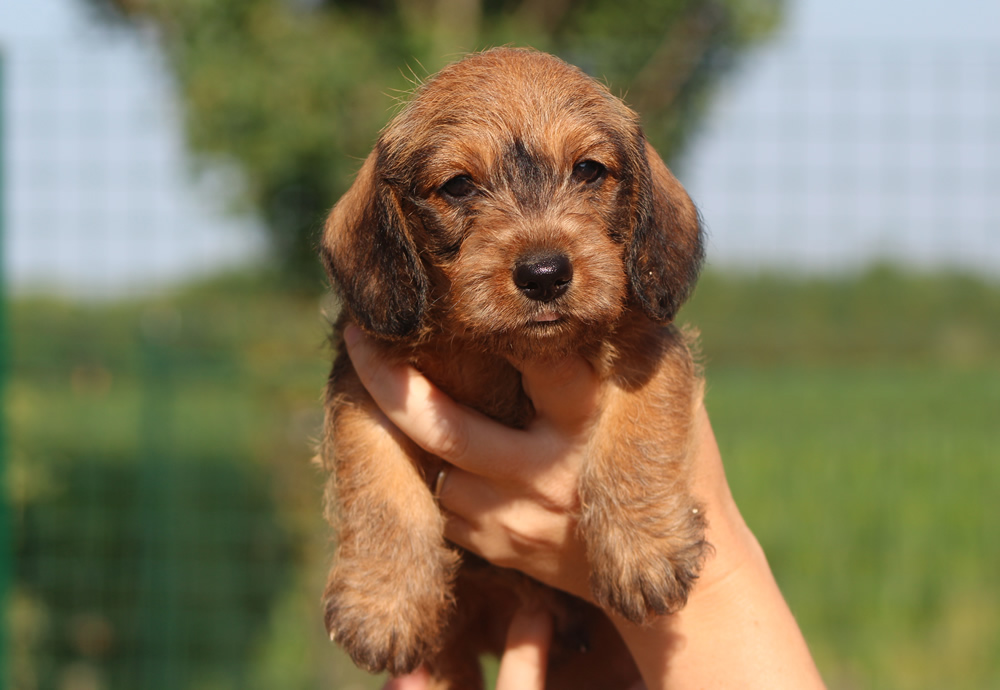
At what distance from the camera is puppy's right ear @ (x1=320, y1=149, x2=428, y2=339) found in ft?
8.03

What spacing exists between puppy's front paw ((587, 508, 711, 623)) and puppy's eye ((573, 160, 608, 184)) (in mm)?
920

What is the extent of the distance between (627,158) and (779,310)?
463 centimetres

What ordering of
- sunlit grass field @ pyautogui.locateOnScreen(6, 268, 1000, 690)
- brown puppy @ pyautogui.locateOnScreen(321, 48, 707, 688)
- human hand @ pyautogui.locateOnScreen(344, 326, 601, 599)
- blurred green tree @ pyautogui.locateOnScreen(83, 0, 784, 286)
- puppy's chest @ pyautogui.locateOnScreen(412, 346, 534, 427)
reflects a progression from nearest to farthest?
brown puppy @ pyautogui.locateOnScreen(321, 48, 707, 688)
human hand @ pyautogui.locateOnScreen(344, 326, 601, 599)
puppy's chest @ pyautogui.locateOnScreen(412, 346, 534, 427)
sunlit grass field @ pyautogui.locateOnScreen(6, 268, 1000, 690)
blurred green tree @ pyautogui.locateOnScreen(83, 0, 784, 286)

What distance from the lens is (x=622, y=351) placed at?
2.56m

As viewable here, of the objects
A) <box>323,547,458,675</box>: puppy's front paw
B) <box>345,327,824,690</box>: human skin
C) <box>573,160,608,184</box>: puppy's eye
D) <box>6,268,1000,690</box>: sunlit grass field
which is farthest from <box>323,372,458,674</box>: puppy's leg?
<box>6,268,1000,690</box>: sunlit grass field

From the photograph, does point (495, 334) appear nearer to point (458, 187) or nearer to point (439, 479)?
point (458, 187)

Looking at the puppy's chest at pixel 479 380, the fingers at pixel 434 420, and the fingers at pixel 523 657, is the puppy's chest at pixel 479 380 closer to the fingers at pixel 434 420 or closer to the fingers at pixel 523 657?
the fingers at pixel 434 420

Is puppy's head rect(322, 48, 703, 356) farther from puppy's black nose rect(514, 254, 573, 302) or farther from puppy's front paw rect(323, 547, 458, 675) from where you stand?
puppy's front paw rect(323, 547, 458, 675)

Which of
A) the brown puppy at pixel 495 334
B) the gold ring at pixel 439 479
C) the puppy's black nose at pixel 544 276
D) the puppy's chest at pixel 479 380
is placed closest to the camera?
the puppy's black nose at pixel 544 276

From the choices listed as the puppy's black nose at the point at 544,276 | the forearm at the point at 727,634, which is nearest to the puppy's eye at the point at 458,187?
the puppy's black nose at the point at 544,276

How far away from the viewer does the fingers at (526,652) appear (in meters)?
2.53

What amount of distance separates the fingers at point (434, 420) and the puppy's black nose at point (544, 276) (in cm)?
51

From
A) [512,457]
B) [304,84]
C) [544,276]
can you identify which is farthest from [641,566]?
[304,84]

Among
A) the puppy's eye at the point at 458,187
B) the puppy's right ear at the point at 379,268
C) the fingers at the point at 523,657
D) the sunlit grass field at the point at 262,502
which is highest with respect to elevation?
the puppy's eye at the point at 458,187
